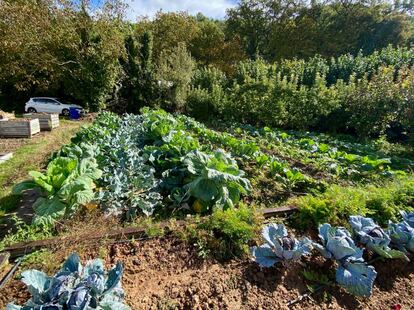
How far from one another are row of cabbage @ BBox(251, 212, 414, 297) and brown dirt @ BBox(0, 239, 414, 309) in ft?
0.44

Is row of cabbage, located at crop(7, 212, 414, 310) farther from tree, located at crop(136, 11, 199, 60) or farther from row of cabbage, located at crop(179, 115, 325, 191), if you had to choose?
tree, located at crop(136, 11, 199, 60)

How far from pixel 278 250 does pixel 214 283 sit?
561 millimetres

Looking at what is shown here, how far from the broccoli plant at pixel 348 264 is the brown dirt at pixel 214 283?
0.53ft

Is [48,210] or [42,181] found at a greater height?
[42,181]

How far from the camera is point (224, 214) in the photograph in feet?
8.94

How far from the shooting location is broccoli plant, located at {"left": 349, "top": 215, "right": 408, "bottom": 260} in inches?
90.6

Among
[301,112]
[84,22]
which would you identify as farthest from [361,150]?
[84,22]

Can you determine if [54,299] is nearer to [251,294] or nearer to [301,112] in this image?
[251,294]

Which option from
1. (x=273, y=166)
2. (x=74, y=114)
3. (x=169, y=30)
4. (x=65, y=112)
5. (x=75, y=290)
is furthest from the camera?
(x=169, y=30)

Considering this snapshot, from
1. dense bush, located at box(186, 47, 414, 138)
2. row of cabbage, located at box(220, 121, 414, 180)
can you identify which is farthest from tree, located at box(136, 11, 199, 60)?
row of cabbage, located at box(220, 121, 414, 180)

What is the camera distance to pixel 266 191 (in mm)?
4191

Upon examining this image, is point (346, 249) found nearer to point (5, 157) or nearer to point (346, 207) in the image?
point (346, 207)

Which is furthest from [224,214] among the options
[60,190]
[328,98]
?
[328,98]

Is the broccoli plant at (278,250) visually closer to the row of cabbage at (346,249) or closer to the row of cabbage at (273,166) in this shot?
the row of cabbage at (346,249)
